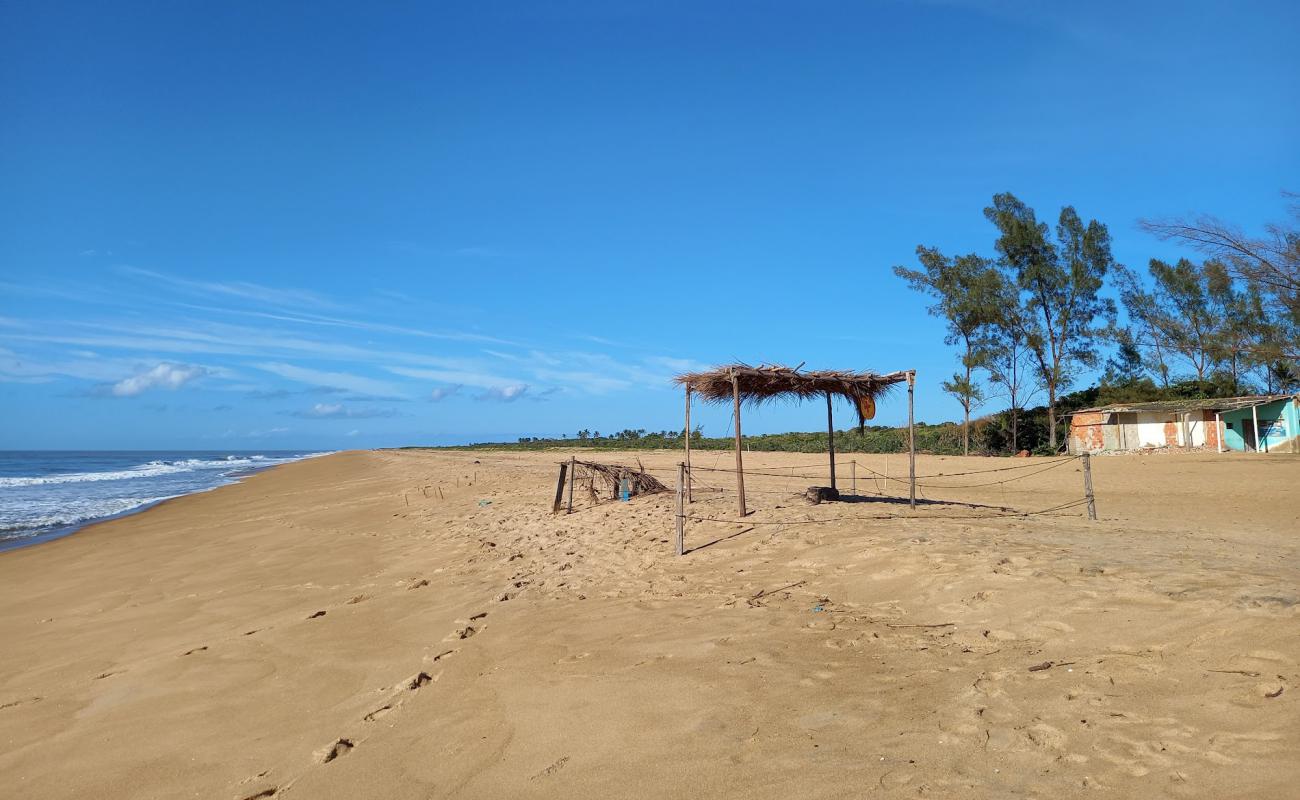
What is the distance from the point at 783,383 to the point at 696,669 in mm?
7424

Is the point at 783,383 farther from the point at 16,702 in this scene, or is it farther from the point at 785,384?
the point at 16,702

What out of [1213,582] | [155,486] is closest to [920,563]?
[1213,582]

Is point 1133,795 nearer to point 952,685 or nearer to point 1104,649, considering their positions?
point 952,685

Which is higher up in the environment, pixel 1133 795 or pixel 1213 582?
pixel 1213 582

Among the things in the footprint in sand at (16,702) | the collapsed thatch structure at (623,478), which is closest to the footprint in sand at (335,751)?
the footprint in sand at (16,702)

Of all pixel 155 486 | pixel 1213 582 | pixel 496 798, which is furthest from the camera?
pixel 155 486

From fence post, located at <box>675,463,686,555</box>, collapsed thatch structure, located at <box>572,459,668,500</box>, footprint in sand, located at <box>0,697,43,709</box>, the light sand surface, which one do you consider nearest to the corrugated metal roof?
the light sand surface

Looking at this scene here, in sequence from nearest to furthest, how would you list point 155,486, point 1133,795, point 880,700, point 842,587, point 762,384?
1. point 1133,795
2. point 880,700
3. point 842,587
4. point 762,384
5. point 155,486

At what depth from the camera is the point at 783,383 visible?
11867 mm

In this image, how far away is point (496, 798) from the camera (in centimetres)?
358

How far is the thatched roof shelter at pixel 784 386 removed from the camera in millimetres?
10984

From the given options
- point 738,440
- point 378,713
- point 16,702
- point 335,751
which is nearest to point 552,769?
point 335,751

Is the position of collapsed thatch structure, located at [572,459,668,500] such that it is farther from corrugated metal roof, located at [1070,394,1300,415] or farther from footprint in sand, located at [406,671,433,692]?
corrugated metal roof, located at [1070,394,1300,415]

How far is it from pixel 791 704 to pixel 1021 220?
34.9m
